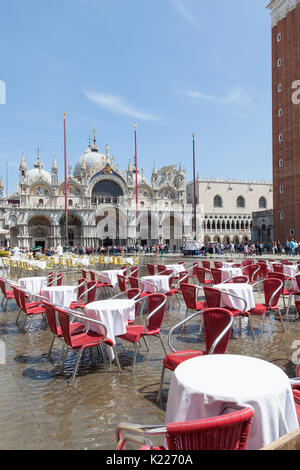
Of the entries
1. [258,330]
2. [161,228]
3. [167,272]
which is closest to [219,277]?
[167,272]

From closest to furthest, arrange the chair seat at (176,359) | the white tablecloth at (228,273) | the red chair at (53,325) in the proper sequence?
the chair seat at (176,359), the red chair at (53,325), the white tablecloth at (228,273)

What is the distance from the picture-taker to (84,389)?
393 cm

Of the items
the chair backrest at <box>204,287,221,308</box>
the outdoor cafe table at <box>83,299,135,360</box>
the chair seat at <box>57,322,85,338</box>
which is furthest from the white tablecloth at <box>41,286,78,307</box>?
the chair backrest at <box>204,287,221,308</box>

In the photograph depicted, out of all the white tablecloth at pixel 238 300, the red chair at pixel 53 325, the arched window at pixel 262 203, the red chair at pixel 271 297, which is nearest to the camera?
the red chair at pixel 53 325

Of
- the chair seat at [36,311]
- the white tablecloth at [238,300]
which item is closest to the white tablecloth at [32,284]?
the chair seat at [36,311]

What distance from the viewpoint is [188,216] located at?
55531mm

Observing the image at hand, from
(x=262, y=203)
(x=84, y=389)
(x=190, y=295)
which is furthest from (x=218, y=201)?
(x=84, y=389)

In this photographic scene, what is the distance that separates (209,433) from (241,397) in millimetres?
406

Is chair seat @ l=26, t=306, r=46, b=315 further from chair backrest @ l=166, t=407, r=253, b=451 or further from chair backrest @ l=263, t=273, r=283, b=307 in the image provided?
chair backrest @ l=166, t=407, r=253, b=451

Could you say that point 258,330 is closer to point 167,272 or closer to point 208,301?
point 208,301

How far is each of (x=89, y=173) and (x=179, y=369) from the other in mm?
52310

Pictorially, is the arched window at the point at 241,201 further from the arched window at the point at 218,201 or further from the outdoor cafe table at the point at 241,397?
the outdoor cafe table at the point at 241,397

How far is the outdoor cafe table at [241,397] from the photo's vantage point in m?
2.04

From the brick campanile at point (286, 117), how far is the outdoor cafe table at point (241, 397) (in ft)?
115
